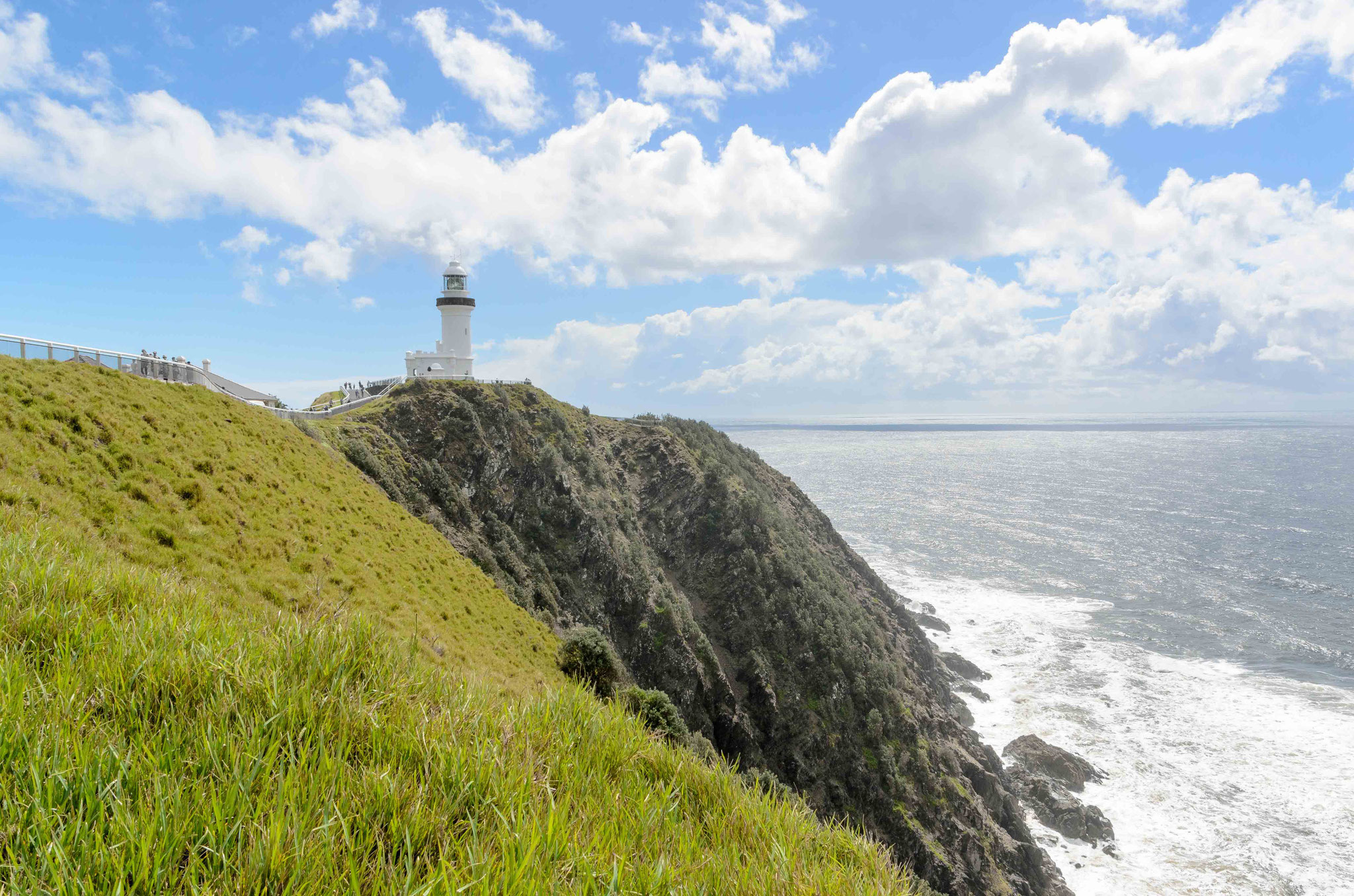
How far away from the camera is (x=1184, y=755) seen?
1469 inches

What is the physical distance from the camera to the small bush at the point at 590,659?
23.7m

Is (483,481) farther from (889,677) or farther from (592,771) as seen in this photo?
(592,771)

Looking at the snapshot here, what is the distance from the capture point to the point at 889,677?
38.1m

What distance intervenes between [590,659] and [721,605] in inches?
783

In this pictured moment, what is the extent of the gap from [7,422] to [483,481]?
2784cm

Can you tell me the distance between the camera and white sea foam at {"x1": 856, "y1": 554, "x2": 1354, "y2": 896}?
96.4ft

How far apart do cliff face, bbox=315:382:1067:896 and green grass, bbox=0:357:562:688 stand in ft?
28.3

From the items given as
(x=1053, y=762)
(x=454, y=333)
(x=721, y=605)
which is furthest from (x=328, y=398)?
(x=1053, y=762)

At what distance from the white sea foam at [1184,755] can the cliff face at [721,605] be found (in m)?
5.08

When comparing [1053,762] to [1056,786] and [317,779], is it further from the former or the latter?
[317,779]

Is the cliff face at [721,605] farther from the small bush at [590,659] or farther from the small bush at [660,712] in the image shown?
the small bush at [660,712]

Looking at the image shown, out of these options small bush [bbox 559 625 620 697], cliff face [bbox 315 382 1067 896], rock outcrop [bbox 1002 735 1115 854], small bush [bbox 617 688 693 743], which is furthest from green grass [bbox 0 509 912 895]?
rock outcrop [bbox 1002 735 1115 854]

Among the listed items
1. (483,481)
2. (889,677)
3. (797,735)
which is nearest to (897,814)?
(797,735)

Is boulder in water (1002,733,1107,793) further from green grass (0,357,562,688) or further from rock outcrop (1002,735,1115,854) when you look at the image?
green grass (0,357,562,688)
